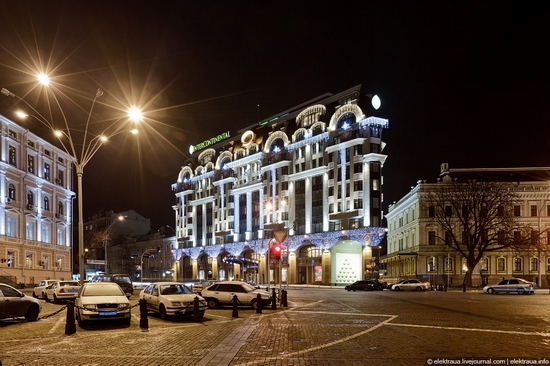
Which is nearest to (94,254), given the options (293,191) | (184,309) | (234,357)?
(293,191)

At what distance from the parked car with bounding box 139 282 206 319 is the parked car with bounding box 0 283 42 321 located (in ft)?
14.4

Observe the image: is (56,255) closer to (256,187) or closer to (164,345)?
(256,187)

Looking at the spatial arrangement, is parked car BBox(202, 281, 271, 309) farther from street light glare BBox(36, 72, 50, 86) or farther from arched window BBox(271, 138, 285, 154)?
arched window BBox(271, 138, 285, 154)

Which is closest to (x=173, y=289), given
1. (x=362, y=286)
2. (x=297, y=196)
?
(x=362, y=286)

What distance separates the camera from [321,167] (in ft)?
237

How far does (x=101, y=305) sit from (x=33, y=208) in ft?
149

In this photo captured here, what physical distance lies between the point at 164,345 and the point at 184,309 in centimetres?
646

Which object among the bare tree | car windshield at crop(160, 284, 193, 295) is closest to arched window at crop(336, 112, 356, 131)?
the bare tree

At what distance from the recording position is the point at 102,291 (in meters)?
17.8

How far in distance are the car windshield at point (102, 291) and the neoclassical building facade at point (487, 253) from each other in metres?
53.0

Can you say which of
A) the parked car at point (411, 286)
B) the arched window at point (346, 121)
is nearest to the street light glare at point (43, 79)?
the parked car at point (411, 286)

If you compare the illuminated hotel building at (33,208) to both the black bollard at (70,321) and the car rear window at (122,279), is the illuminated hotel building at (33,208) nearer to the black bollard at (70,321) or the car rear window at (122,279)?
the car rear window at (122,279)

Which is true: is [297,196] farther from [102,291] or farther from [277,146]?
[102,291]

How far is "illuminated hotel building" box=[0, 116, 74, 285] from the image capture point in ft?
166
